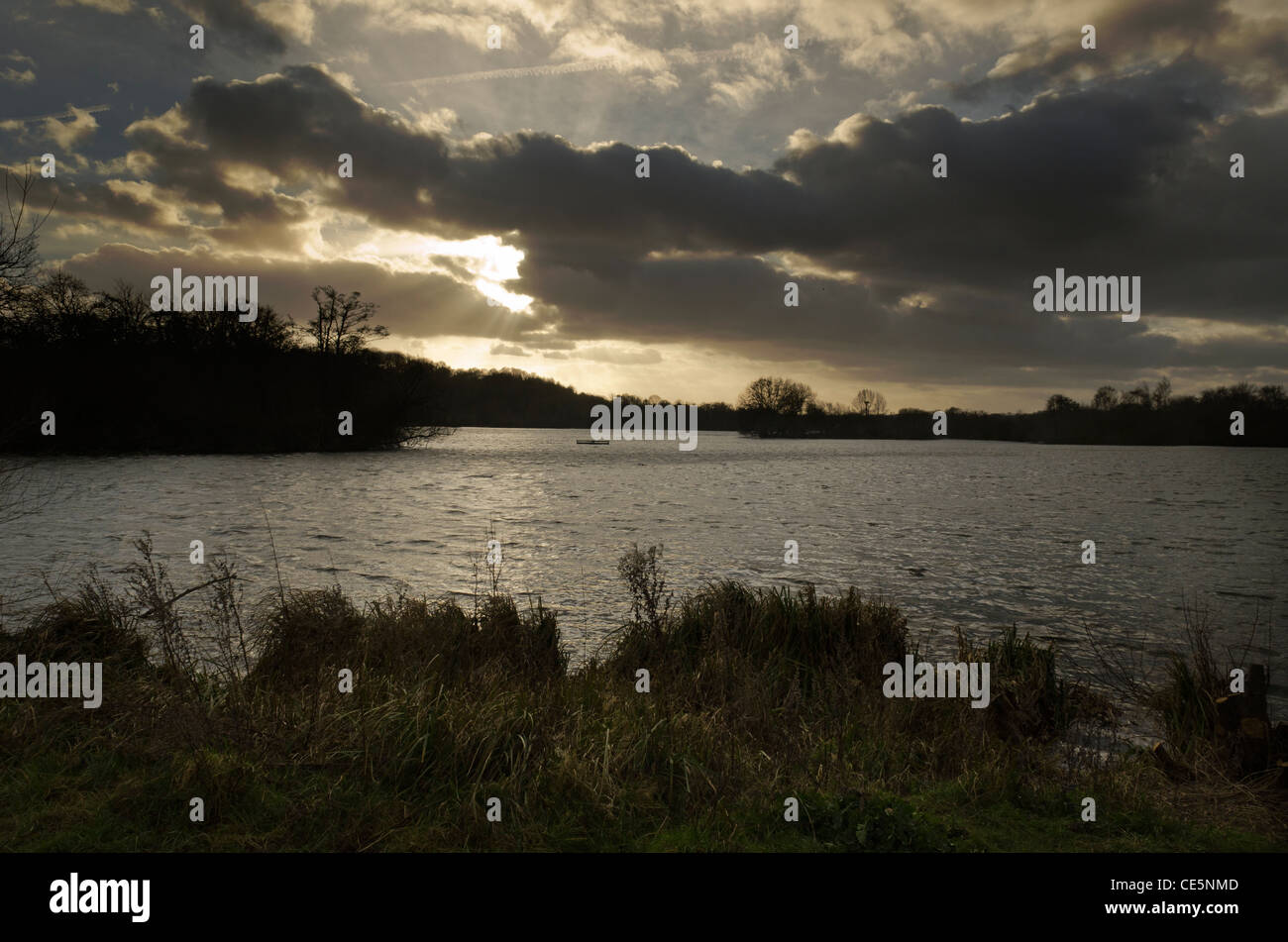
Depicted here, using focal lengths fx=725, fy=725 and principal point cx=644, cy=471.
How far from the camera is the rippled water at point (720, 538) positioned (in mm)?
19047

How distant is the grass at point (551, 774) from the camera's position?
533 cm

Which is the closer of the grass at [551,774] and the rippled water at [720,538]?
the grass at [551,774]

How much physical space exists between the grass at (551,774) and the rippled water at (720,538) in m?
6.39

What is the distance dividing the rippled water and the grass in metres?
6.39

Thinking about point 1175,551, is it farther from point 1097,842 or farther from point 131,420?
point 131,420

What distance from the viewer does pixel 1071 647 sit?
15273 mm

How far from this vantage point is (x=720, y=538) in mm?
31156

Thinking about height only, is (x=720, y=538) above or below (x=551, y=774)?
below

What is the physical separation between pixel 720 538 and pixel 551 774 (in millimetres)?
25531

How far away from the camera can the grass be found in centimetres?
533

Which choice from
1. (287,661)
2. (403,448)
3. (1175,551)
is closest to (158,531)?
(287,661)

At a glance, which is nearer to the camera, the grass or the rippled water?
the grass
